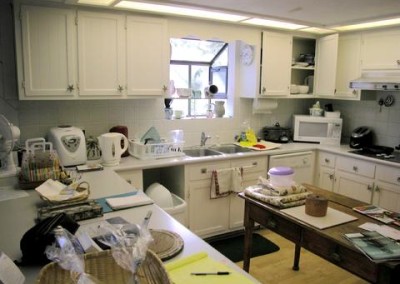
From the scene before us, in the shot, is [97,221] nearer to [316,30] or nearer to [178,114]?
[178,114]

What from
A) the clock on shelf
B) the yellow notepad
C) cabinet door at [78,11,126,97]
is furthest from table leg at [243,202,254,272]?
the clock on shelf

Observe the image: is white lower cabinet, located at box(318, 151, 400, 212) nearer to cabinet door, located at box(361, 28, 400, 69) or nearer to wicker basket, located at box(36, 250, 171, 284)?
Answer: cabinet door, located at box(361, 28, 400, 69)

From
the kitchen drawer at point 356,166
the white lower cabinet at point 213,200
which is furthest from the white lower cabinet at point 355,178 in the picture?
the white lower cabinet at point 213,200

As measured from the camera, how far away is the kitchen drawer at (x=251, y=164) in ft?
11.5

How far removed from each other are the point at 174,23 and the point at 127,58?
64 centimetres

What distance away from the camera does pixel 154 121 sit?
143 inches

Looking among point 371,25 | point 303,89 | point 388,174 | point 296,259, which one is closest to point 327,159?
point 388,174

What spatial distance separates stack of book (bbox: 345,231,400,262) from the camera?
1595 mm

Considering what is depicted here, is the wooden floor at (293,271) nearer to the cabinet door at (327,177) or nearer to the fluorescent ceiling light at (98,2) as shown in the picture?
the cabinet door at (327,177)

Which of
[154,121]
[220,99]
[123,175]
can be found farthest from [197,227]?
[220,99]

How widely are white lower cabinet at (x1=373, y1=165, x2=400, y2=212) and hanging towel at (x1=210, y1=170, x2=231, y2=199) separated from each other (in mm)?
1520

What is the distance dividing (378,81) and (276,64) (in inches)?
42.8

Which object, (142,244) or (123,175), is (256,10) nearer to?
(123,175)

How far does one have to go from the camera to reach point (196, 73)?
162 inches
